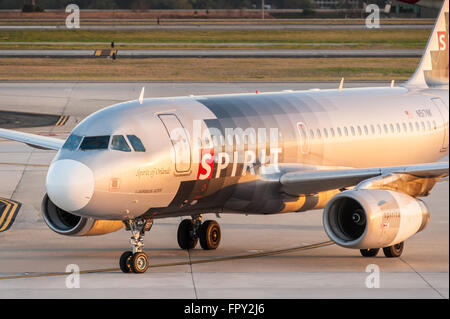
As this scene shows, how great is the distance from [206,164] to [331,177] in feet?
10.6

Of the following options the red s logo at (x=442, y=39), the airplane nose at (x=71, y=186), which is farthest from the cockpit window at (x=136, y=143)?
the red s logo at (x=442, y=39)

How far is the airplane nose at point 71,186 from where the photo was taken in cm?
2053

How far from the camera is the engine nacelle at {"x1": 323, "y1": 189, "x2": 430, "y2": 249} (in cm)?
2127

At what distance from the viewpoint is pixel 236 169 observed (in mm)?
23625

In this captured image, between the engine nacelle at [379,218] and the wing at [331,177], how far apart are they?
0.91 metres

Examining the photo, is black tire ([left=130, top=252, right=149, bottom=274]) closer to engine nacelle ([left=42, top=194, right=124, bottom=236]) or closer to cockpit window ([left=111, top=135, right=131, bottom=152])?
engine nacelle ([left=42, top=194, right=124, bottom=236])

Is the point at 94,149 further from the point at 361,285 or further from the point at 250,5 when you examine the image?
the point at 250,5

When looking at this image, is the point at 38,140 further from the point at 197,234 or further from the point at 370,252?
the point at 370,252

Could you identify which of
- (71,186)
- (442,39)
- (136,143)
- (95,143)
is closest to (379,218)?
(136,143)

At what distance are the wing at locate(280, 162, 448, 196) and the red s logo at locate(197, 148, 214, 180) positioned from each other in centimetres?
229

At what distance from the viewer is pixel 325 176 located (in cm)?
2366

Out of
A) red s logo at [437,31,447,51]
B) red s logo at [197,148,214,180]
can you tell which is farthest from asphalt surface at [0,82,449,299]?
red s logo at [437,31,447,51]
